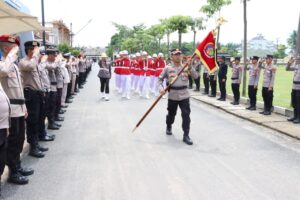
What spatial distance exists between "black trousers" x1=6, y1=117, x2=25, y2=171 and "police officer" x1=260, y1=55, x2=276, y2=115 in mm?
7331

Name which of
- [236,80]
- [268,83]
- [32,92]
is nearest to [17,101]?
[32,92]

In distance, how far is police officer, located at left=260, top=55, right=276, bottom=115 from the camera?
10.2m

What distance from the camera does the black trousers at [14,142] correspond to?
4660 mm

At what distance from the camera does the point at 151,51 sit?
48.2m

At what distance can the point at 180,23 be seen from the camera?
76.2 ft

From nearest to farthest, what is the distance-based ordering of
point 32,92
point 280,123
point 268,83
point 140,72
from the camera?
1. point 32,92
2. point 280,123
3. point 268,83
4. point 140,72

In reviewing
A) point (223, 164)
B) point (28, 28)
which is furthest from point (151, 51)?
point (223, 164)

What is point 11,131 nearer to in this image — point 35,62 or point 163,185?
point 35,62

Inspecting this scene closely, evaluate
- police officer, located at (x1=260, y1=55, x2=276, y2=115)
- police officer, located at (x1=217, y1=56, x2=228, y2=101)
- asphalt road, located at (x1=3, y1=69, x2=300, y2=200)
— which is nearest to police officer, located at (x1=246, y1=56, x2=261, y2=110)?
police officer, located at (x1=260, y1=55, x2=276, y2=115)

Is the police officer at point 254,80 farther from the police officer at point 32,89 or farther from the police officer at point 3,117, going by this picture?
the police officer at point 3,117

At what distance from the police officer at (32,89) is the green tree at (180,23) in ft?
59.0

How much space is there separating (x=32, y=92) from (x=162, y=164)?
94.7 inches

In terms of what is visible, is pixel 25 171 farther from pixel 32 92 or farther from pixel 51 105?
pixel 51 105

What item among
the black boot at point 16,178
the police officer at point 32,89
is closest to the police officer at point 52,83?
the police officer at point 32,89
